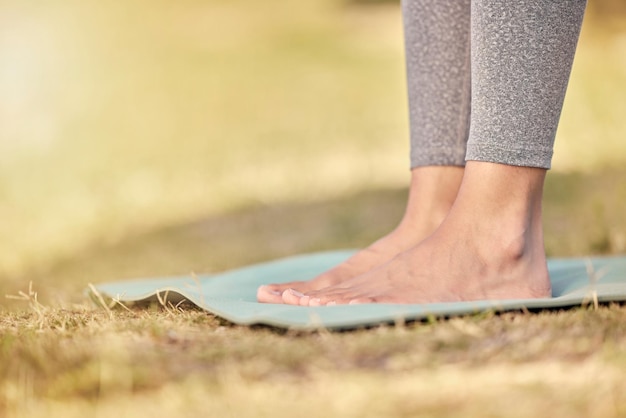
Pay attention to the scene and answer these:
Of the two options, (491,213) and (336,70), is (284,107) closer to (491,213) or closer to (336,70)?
(336,70)

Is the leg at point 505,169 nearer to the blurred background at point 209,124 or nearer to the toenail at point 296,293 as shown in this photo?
the toenail at point 296,293

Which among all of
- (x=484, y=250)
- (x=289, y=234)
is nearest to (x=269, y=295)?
(x=484, y=250)

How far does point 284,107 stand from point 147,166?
2.10 metres

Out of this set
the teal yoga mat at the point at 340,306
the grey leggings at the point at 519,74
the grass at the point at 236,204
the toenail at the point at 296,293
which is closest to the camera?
the grass at the point at 236,204

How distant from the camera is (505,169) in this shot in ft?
4.36

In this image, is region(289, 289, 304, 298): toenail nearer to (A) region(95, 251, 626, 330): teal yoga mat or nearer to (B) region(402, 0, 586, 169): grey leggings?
(A) region(95, 251, 626, 330): teal yoga mat

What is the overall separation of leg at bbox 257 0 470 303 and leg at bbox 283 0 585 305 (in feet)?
0.81

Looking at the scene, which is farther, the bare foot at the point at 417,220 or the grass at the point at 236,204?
the bare foot at the point at 417,220

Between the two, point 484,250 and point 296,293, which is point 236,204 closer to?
point 296,293

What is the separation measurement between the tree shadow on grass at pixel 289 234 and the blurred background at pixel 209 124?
18 mm

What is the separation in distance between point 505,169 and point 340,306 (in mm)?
357

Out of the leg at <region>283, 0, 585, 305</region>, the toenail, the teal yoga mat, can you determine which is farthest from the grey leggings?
the toenail

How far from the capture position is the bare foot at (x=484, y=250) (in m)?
1.32

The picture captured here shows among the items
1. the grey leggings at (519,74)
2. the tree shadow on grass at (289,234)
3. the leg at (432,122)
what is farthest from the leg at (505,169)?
the tree shadow on grass at (289,234)
